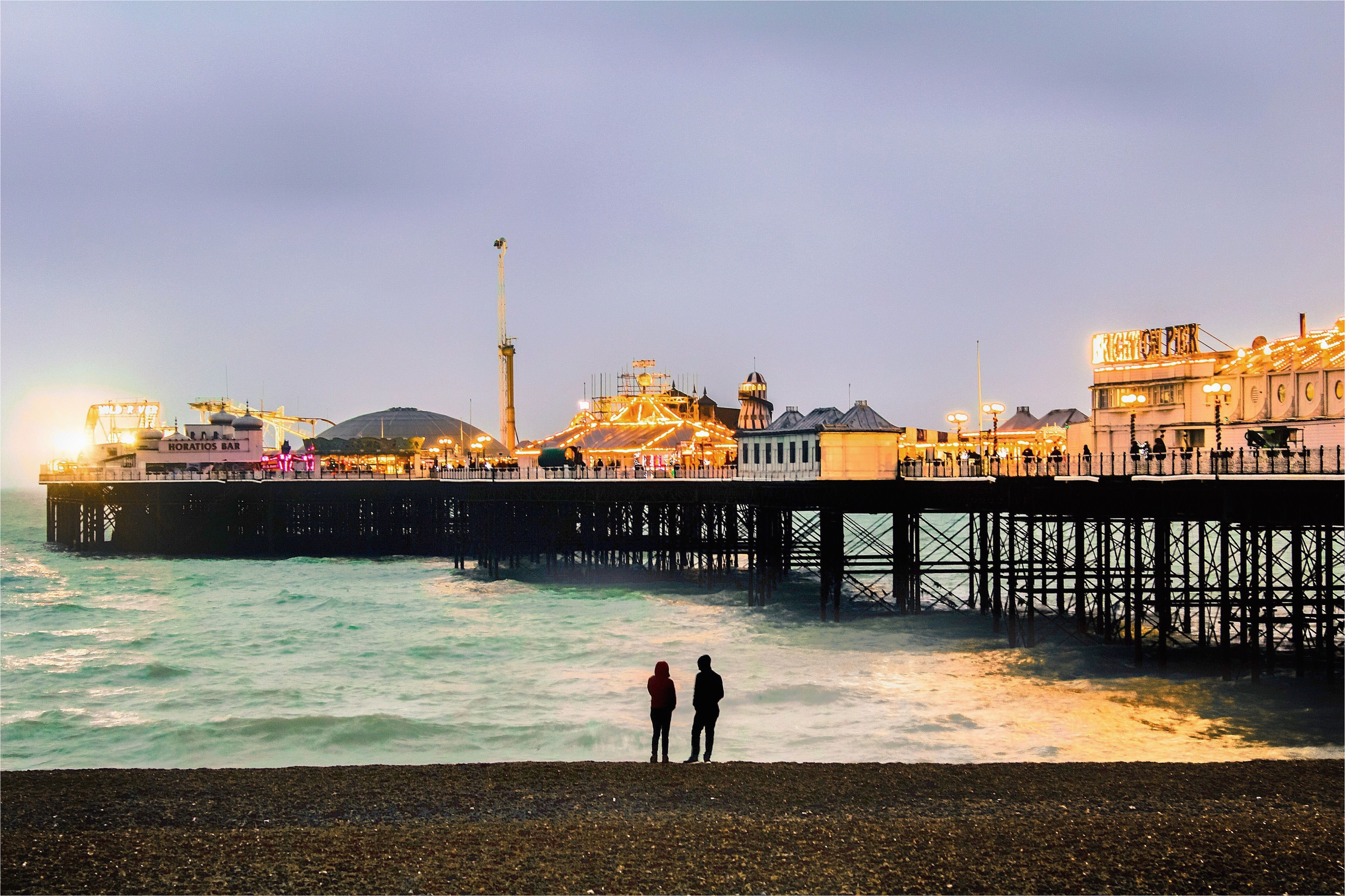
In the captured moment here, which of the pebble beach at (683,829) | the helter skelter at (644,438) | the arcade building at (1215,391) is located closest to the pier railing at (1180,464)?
the arcade building at (1215,391)

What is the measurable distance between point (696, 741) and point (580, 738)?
6.61 meters

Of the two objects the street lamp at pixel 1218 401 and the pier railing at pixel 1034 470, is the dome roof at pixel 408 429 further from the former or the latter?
the street lamp at pixel 1218 401

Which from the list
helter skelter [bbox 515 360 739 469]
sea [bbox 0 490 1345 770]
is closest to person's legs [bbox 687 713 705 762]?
sea [bbox 0 490 1345 770]

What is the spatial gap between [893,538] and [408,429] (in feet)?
261

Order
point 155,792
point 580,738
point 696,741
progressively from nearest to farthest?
point 155,792 < point 696,741 < point 580,738

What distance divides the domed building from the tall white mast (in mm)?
2447

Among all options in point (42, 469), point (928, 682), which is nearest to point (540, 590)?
point (928, 682)

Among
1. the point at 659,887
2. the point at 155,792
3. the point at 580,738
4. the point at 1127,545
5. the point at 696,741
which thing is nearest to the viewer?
the point at 659,887

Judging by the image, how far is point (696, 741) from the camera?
54.3 feet

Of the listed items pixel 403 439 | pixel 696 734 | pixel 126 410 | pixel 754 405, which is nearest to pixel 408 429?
pixel 403 439

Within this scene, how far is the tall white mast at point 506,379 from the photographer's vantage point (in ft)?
381

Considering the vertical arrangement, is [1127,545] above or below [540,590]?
above

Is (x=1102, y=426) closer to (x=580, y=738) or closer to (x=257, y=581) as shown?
(x=580, y=738)

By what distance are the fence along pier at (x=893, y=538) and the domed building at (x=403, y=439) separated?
92.3ft
